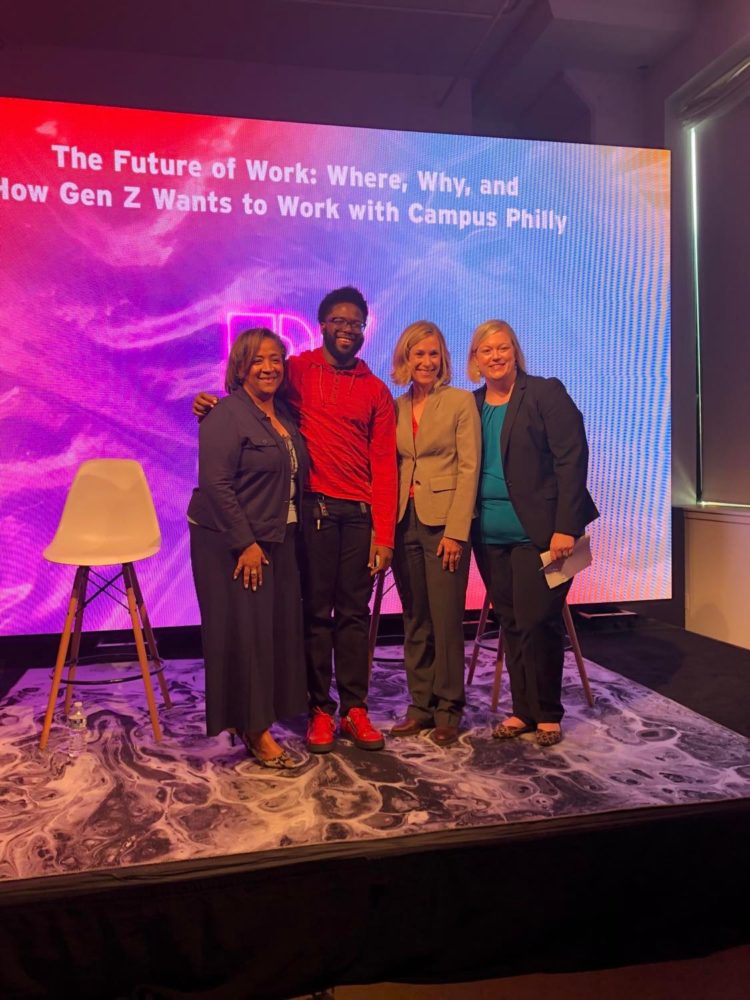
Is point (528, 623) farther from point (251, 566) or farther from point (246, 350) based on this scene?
point (246, 350)

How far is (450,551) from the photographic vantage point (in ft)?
7.99

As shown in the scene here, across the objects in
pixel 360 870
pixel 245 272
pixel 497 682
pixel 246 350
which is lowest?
pixel 360 870

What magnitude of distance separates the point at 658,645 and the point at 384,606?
1409 mm

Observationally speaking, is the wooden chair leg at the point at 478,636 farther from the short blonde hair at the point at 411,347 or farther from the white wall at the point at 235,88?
the white wall at the point at 235,88

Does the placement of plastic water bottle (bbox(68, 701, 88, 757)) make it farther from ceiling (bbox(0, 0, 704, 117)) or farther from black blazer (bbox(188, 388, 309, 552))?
ceiling (bbox(0, 0, 704, 117))

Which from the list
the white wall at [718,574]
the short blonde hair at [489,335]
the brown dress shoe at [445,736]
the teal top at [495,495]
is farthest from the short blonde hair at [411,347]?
the white wall at [718,574]

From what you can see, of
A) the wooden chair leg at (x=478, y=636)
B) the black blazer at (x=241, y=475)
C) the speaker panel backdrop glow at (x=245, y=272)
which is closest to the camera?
the black blazer at (x=241, y=475)

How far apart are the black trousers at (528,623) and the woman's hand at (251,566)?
2.54ft

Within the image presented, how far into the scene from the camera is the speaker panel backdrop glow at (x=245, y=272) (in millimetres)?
3418

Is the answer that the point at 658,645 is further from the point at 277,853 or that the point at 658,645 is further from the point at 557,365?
the point at 277,853

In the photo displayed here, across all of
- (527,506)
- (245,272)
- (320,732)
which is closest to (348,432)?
(527,506)

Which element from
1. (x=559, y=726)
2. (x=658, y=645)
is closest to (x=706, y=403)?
(x=658, y=645)

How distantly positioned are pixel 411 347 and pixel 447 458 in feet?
1.23

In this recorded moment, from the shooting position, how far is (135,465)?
9.84ft
